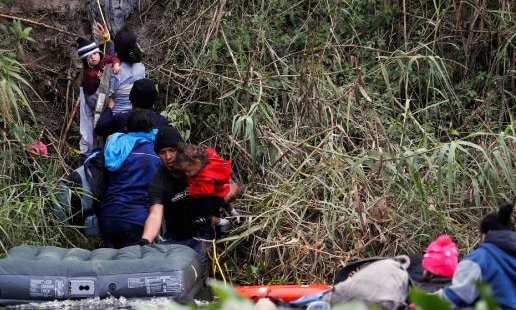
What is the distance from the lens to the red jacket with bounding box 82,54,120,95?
285 inches

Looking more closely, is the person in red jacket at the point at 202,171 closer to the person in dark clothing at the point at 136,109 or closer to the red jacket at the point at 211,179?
the red jacket at the point at 211,179

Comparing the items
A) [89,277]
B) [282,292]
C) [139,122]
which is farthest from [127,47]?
[282,292]

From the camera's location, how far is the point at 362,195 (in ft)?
21.1

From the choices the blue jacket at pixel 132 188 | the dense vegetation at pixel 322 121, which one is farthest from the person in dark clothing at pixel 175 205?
the dense vegetation at pixel 322 121

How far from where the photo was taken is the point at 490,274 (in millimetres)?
4281

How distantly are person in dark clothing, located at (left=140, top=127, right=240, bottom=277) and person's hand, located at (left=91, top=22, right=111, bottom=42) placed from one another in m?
1.59

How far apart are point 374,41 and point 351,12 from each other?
345 millimetres

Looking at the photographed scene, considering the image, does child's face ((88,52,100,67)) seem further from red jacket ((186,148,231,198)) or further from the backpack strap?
red jacket ((186,148,231,198))

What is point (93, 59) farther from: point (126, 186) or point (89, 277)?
point (89, 277)

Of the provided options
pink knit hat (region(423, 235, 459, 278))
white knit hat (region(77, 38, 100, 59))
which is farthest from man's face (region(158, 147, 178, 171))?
pink knit hat (region(423, 235, 459, 278))

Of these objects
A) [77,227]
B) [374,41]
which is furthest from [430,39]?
[77,227]

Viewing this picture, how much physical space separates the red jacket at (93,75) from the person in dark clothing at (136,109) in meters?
0.27

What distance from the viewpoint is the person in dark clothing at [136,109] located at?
671 centimetres

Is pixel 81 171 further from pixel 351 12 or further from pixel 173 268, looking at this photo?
pixel 351 12
